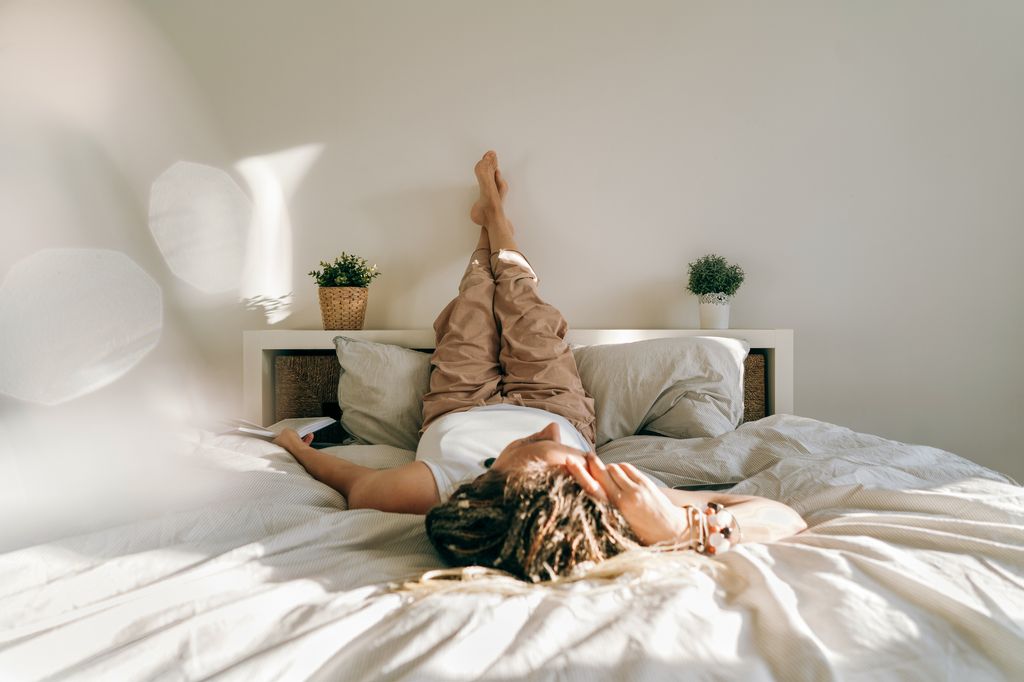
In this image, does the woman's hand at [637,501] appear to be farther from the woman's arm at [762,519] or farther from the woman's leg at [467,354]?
the woman's leg at [467,354]

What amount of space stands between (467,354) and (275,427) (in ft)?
2.21

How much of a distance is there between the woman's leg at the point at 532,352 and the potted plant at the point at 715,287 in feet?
2.08

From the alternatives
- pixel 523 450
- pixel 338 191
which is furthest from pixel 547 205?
pixel 523 450

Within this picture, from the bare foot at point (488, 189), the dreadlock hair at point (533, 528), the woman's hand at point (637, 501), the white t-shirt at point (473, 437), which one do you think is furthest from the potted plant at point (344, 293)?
the woman's hand at point (637, 501)

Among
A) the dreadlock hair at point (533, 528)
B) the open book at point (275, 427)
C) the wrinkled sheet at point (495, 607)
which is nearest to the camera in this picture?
the wrinkled sheet at point (495, 607)

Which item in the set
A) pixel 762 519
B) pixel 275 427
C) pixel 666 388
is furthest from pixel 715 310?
pixel 275 427

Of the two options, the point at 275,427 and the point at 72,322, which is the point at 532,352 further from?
the point at 72,322

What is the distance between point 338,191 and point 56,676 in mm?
2336

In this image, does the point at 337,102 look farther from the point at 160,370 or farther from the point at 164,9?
the point at 160,370

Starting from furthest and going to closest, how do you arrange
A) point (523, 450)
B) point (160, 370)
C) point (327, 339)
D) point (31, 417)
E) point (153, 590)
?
point (160, 370)
point (31, 417)
point (327, 339)
point (523, 450)
point (153, 590)

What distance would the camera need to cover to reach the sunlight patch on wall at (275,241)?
268 cm

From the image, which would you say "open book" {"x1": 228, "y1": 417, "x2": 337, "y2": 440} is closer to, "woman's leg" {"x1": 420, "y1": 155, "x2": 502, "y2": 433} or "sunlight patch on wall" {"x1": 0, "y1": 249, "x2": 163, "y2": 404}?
"woman's leg" {"x1": 420, "y1": 155, "x2": 502, "y2": 433}

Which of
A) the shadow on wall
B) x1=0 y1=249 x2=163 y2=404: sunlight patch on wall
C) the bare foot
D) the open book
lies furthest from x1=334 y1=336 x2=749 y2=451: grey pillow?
x1=0 y1=249 x2=163 y2=404: sunlight patch on wall

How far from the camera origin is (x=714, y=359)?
79.0 inches
